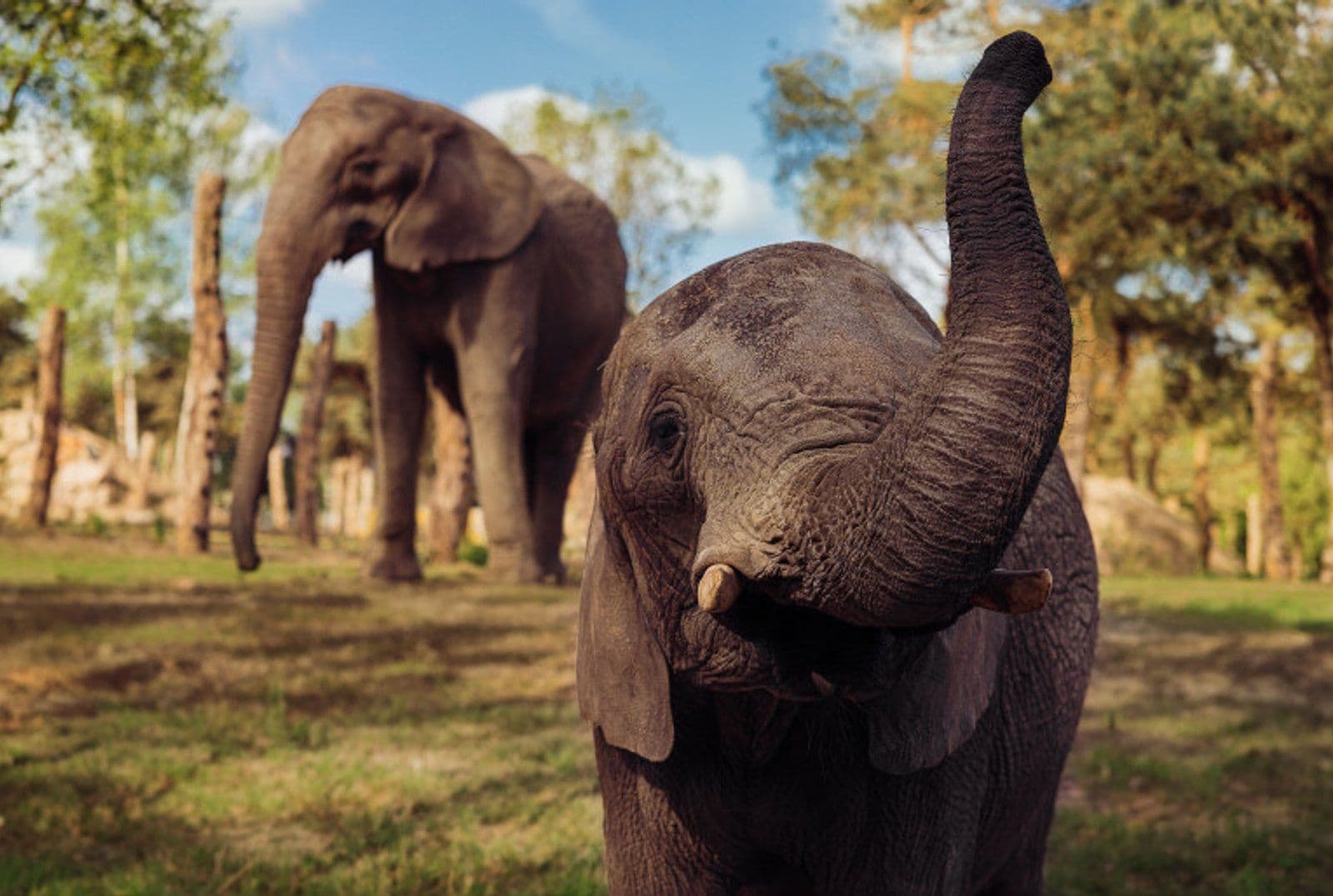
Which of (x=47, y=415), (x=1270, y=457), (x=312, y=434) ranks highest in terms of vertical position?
(x=1270, y=457)

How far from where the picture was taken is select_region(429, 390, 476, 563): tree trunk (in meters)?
14.0

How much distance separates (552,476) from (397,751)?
6047 mm

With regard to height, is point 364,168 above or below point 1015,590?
above

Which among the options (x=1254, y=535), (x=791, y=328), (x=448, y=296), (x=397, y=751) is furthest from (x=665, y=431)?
(x=1254, y=535)

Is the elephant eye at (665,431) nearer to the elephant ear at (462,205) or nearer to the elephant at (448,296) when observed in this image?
the elephant at (448,296)

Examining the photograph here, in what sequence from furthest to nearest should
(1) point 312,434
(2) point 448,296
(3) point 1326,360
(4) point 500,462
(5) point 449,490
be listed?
(3) point 1326,360 < (1) point 312,434 < (5) point 449,490 < (2) point 448,296 < (4) point 500,462

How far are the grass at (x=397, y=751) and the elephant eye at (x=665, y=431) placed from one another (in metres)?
2.46

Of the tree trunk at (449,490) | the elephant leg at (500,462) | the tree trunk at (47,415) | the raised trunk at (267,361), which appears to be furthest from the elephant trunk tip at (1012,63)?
the tree trunk at (47,415)

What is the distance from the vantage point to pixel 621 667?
2.33 metres

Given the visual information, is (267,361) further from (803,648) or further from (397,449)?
(803,648)

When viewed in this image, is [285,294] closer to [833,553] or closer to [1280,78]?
[833,553]

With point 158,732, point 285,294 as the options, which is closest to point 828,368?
point 158,732

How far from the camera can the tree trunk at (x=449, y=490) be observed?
45.8 feet

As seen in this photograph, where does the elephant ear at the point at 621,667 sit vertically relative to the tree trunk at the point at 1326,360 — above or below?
below
